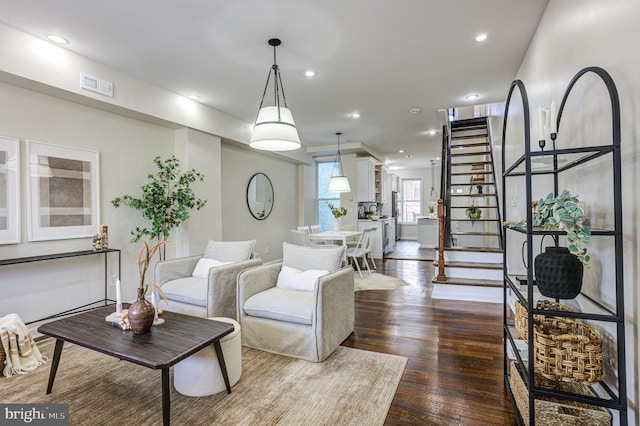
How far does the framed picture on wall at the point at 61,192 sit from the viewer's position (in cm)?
301

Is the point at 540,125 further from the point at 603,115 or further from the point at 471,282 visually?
the point at 471,282

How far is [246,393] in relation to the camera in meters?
2.10

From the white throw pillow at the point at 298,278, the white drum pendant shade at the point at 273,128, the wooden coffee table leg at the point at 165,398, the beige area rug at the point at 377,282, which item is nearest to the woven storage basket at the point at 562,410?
the white throw pillow at the point at 298,278

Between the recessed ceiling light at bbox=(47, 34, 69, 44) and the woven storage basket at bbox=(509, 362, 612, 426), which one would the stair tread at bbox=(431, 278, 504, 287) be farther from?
the recessed ceiling light at bbox=(47, 34, 69, 44)

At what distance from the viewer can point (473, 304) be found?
402cm

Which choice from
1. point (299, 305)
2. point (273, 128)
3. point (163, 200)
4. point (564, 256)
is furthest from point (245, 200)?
point (564, 256)

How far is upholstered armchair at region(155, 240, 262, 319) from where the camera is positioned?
117 inches

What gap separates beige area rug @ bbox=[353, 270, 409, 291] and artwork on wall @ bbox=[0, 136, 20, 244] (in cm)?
381

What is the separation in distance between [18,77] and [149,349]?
8.94ft

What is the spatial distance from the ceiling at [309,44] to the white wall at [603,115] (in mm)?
661

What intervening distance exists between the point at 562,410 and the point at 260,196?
221 inches

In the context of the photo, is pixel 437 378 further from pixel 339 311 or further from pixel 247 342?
pixel 247 342

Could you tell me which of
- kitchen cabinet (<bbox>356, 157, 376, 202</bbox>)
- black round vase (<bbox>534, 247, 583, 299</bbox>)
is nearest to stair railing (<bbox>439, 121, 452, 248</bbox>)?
kitchen cabinet (<bbox>356, 157, 376, 202</bbox>)

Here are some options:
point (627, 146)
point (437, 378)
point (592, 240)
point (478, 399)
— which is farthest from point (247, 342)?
point (627, 146)
